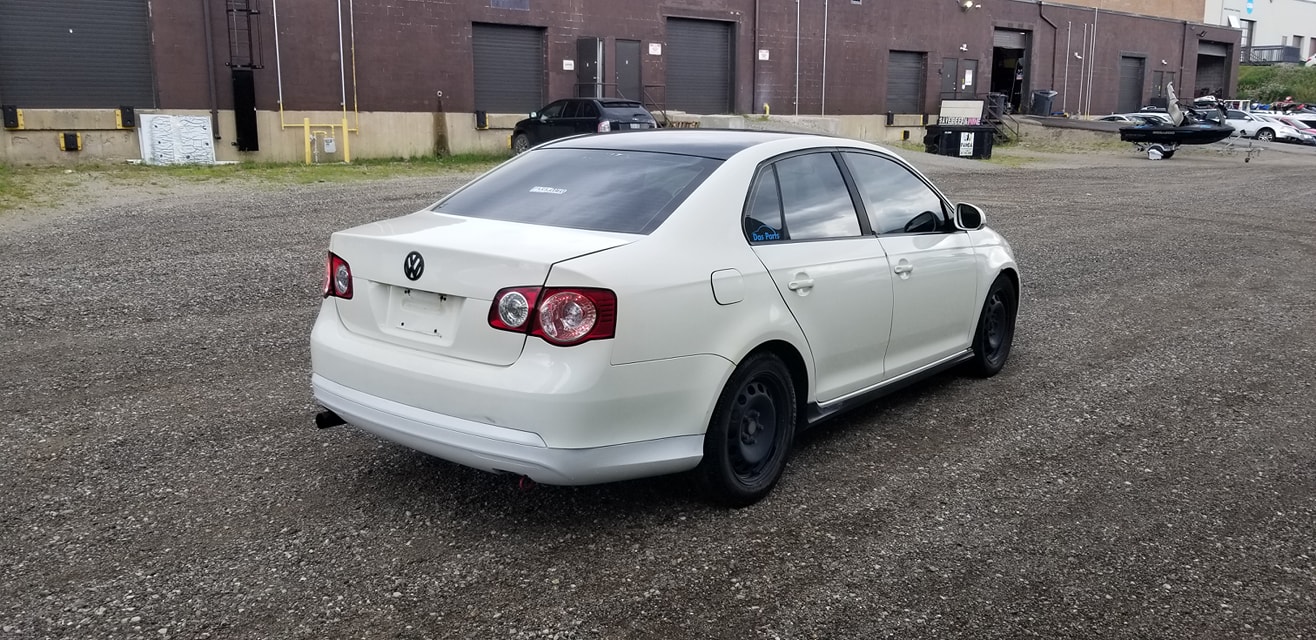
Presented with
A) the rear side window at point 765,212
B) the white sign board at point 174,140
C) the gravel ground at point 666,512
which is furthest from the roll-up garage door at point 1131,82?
the rear side window at point 765,212

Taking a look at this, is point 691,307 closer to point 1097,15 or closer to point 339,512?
point 339,512

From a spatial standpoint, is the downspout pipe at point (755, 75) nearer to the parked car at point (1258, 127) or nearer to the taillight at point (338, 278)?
the parked car at point (1258, 127)

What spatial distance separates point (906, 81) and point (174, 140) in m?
27.5

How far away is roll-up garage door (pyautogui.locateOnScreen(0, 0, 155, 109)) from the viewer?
22812mm

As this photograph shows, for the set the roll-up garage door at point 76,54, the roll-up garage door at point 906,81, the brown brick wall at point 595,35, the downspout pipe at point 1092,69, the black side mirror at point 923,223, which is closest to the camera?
the black side mirror at point 923,223

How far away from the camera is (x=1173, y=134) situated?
35.2 meters

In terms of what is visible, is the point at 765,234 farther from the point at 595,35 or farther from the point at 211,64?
the point at 595,35

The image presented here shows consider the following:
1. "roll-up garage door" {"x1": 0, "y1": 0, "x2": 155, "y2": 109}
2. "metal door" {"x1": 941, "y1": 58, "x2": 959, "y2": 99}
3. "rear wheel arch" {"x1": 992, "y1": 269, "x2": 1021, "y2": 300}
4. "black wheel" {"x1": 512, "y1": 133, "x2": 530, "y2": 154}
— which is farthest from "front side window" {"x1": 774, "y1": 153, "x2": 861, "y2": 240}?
"metal door" {"x1": 941, "y1": 58, "x2": 959, "y2": 99}

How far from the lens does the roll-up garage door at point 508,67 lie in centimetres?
3009

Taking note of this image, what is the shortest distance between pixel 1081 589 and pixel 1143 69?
183 feet

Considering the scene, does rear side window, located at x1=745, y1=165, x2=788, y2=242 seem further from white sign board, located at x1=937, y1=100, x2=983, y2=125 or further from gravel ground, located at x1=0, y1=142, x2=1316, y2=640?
white sign board, located at x1=937, y1=100, x2=983, y2=125

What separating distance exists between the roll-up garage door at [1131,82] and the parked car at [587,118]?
3459cm

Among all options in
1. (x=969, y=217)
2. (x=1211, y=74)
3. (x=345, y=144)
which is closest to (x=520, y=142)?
(x=345, y=144)

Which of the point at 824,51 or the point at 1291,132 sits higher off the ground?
the point at 824,51
